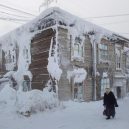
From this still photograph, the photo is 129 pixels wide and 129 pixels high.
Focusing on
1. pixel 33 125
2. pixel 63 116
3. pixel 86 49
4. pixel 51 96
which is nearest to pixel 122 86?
pixel 86 49

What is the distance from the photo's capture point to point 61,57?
20.0 meters

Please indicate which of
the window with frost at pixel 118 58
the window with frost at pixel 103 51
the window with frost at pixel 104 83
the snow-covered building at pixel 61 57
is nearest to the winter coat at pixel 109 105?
the snow-covered building at pixel 61 57

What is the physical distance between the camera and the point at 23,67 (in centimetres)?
2334

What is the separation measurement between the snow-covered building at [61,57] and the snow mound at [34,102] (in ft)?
8.21

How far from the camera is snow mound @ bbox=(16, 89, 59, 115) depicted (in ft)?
48.8

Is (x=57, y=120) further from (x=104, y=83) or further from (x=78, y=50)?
(x=104, y=83)

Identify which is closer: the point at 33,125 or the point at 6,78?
the point at 33,125

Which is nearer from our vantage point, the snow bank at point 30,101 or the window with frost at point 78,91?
the snow bank at point 30,101

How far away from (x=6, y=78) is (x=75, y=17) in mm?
8980

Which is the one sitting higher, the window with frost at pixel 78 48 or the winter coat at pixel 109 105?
the window with frost at pixel 78 48

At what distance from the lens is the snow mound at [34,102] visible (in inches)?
586

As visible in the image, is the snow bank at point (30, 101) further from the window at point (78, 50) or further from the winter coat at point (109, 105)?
the window at point (78, 50)

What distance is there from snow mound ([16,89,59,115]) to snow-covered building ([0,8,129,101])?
2.50 meters

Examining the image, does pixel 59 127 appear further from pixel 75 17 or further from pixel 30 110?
pixel 75 17
